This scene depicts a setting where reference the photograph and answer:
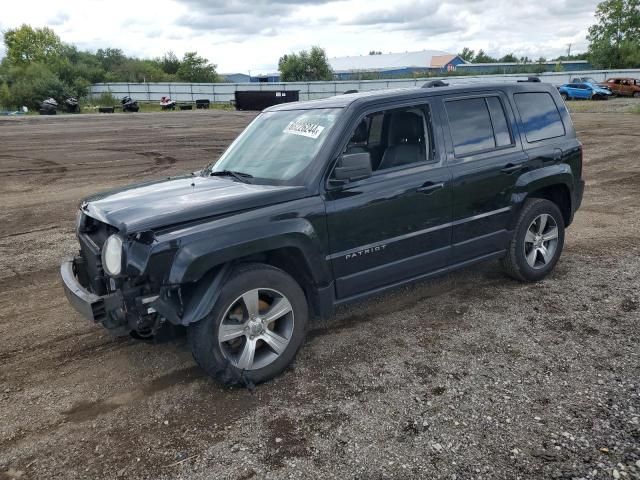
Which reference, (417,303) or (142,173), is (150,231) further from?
(142,173)

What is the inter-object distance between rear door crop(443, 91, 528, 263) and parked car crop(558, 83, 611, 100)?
3962cm

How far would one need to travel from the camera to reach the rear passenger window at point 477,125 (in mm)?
4531

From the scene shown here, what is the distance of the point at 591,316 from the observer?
4531 mm

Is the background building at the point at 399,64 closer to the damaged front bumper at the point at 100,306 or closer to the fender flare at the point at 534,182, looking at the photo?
the fender flare at the point at 534,182

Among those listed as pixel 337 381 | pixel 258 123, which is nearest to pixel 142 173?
pixel 258 123

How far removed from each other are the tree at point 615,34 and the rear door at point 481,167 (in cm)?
6901

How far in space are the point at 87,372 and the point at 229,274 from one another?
4.78 feet

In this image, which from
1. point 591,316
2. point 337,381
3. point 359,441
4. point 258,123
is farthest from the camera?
point 258,123

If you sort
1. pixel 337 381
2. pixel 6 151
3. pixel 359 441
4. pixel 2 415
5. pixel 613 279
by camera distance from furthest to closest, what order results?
1. pixel 6 151
2. pixel 613 279
3. pixel 337 381
4. pixel 2 415
5. pixel 359 441

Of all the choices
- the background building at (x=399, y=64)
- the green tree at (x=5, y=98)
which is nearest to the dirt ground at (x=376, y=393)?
the green tree at (x=5, y=98)

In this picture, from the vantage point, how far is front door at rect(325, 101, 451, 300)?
390 centimetres

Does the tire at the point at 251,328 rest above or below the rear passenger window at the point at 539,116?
below

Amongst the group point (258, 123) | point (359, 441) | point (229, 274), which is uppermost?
point (258, 123)

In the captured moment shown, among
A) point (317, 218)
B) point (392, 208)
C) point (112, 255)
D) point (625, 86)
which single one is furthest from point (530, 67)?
point (112, 255)
